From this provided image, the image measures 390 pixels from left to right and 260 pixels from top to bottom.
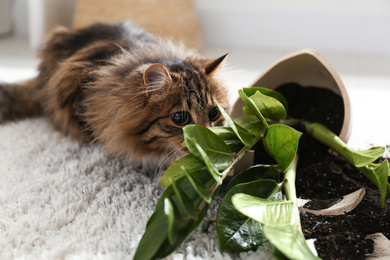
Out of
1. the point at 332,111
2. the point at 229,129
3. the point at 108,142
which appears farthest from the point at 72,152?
the point at 332,111

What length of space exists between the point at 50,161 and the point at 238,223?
0.72m

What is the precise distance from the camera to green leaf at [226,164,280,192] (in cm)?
94

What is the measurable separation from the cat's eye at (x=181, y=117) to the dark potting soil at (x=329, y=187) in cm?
26

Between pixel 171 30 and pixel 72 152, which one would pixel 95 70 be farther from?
pixel 171 30

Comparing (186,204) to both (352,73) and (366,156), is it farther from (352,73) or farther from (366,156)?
(352,73)

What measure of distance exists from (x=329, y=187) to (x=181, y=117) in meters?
0.45

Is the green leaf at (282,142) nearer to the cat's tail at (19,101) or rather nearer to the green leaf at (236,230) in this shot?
the green leaf at (236,230)

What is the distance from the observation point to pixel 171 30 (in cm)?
→ 255

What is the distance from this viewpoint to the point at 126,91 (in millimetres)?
1116

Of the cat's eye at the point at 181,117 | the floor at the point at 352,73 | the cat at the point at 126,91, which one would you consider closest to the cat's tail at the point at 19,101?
the cat at the point at 126,91

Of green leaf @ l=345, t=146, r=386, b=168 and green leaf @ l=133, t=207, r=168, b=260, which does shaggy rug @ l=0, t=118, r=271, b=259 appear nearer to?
green leaf @ l=133, t=207, r=168, b=260

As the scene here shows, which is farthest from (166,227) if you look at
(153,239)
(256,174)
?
(256,174)

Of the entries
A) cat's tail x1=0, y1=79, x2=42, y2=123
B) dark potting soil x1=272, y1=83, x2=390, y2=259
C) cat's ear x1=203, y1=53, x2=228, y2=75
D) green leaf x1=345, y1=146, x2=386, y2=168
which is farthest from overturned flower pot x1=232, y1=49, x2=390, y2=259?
cat's tail x1=0, y1=79, x2=42, y2=123

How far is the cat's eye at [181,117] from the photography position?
3.48 feet
